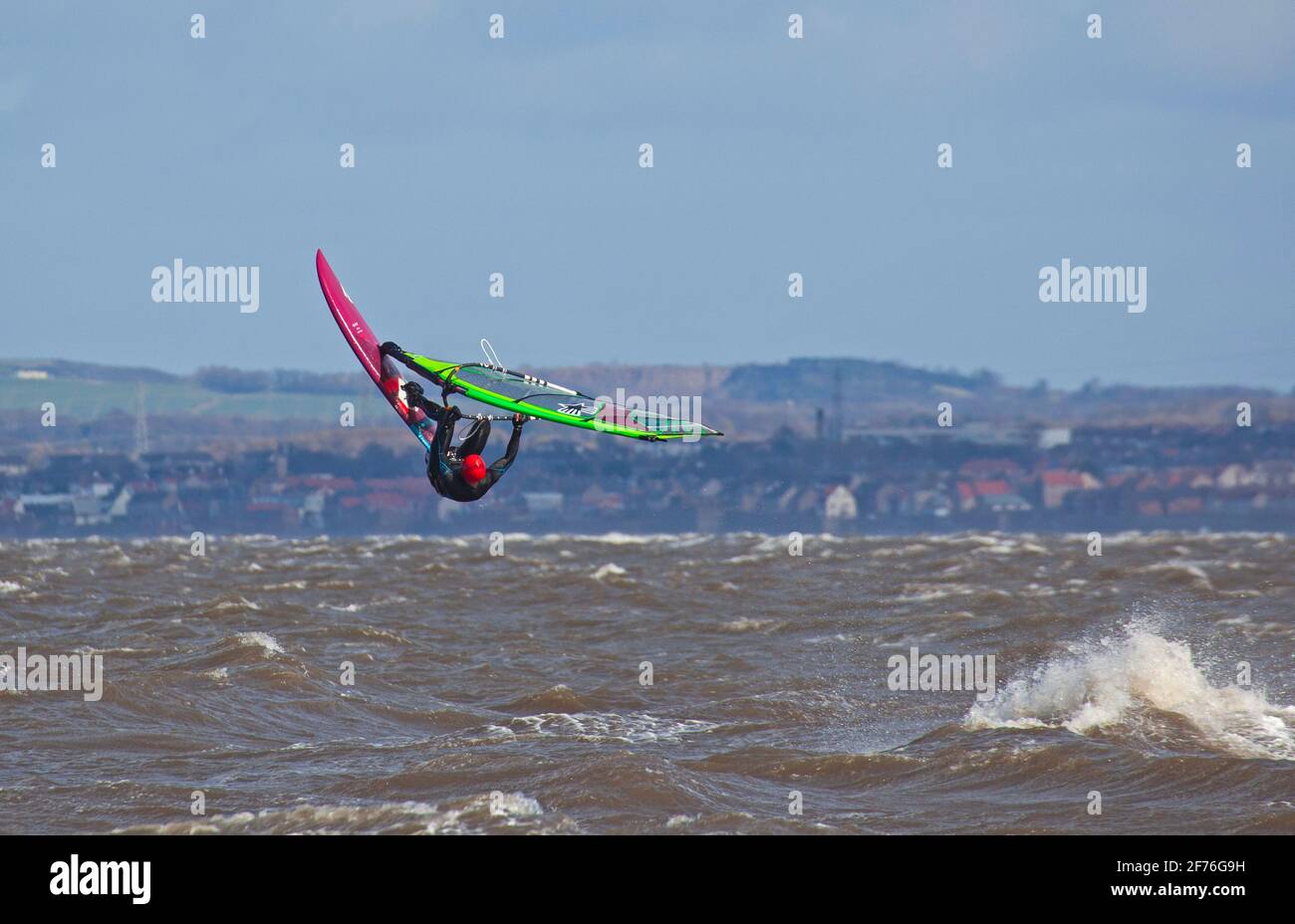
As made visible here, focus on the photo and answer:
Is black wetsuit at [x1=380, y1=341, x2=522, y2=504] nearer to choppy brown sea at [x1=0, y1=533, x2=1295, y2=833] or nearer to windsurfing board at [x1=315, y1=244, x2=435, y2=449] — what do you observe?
windsurfing board at [x1=315, y1=244, x2=435, y2=449]

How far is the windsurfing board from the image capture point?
16.2m

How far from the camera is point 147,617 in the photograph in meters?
36.9

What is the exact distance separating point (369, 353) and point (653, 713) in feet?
32.1

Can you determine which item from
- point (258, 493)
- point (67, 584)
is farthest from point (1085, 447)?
point (67, 584)

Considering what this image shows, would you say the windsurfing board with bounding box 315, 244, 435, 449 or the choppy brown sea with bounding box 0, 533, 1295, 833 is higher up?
the windsurfing board with bounding box 315, 244, 435, 449

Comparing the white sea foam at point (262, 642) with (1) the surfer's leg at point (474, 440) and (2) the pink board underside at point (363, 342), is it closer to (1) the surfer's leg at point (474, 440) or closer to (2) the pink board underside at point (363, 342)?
(2) the pink board underside at point (363, 342)

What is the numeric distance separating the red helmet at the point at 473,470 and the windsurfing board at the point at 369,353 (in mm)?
538

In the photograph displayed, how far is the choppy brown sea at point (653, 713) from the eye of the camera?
18531 mm

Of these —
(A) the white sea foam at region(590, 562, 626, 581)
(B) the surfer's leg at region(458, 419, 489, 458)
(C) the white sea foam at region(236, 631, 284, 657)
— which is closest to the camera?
(B) the surfer's leg at region(458, 419, 489, 458)

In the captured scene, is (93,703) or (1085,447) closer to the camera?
(93,703)

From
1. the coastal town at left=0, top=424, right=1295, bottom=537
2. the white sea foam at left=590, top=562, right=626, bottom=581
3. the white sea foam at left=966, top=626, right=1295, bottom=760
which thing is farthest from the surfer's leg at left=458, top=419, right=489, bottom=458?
the coastal town at left=0, top=424, right=1295, bottom=537

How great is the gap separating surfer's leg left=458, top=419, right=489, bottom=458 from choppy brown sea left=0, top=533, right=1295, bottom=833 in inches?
163
